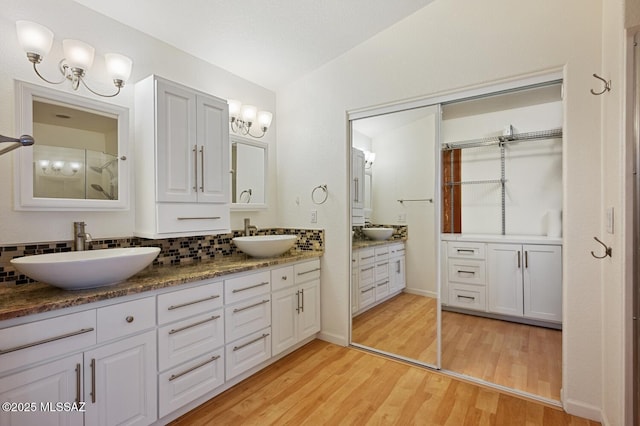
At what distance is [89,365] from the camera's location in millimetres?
1383

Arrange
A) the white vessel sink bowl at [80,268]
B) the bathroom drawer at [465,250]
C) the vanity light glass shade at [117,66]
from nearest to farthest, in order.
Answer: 1. the white vessel sink bowl at [80,268]
2. the vanity light glass shade at [117,66]
3. the bathroom drawer at [465,250]

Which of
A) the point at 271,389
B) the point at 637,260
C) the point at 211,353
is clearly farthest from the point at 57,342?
the point at 637,260

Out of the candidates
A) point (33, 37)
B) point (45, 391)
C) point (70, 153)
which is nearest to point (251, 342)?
point (45, 391)

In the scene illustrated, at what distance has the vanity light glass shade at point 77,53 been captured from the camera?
5.50ft

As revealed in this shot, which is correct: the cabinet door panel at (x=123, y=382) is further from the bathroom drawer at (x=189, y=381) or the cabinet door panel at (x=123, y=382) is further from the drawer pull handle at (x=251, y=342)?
the drawer pull handle at (x=251, y=342)

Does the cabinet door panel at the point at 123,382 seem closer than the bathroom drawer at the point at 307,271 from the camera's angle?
Yes

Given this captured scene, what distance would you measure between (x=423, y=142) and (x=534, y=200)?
1.85 m

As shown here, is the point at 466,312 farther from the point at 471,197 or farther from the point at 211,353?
the point at 211,353

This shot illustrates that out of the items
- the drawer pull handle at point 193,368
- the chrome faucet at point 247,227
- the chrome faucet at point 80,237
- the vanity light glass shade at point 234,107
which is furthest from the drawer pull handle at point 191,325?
the vanity light glass shade at point 234,107

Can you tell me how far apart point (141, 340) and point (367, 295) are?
1951 millimetres

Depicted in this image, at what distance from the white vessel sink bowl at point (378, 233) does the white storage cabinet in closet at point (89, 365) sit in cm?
185

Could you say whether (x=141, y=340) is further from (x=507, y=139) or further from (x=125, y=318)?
(x=507, y=139)

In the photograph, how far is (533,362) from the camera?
2.44m

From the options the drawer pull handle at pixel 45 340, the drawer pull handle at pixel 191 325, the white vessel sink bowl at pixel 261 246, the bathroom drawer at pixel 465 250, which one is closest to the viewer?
the drawer pull handle at pixel 45 340
